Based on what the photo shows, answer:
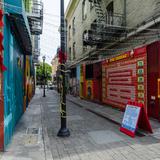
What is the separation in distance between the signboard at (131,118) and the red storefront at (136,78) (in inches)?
75.6

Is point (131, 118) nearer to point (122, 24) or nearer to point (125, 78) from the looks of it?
point (125, 78)

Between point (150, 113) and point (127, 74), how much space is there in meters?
2.62

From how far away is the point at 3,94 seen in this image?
511 cm

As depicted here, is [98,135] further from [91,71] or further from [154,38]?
[91,71]

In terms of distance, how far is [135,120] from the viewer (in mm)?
6340

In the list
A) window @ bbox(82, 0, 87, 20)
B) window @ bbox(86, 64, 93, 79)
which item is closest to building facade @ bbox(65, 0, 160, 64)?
window @ bbox(86, 64, 93, 79)

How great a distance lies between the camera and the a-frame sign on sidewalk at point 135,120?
6.30 meters

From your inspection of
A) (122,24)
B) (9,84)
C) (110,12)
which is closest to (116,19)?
(122,24)

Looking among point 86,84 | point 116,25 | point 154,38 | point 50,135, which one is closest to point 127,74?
point 154,38

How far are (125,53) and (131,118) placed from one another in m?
4.93

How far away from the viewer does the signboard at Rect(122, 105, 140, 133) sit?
631 cm

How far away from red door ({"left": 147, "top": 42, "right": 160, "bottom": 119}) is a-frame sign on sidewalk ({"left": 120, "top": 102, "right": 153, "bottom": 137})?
6.02 ft

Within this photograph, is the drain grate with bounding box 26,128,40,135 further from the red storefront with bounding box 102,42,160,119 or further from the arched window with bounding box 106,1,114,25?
the arched window with bounding box 106,1,114,25

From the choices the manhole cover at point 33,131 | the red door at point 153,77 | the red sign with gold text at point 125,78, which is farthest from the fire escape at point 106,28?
the manhole cover at point 33,131
